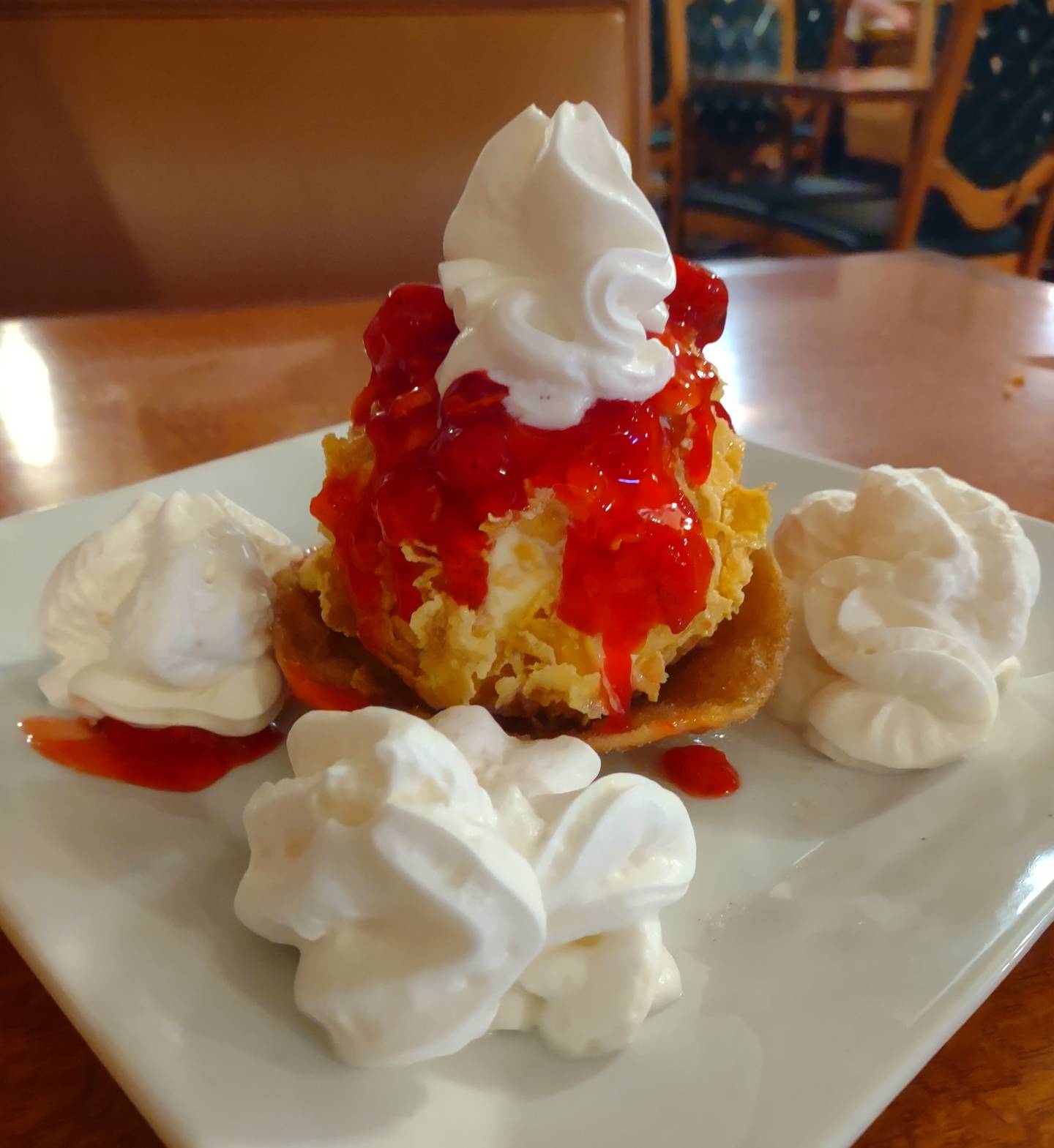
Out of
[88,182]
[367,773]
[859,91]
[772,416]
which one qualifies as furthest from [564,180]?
[859,91]

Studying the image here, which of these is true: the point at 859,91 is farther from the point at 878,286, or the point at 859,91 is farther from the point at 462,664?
the point at 462,664

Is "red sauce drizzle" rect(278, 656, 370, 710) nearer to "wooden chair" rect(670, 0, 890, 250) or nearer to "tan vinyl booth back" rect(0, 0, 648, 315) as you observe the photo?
"tan vinyl booth back" rect(0, 0, 648, 315)

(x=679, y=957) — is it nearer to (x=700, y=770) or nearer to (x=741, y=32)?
(x=700, y=770)

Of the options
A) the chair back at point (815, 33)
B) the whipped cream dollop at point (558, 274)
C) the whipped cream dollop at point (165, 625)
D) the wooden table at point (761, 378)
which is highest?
the whipped cream dollop at point (558, 274)

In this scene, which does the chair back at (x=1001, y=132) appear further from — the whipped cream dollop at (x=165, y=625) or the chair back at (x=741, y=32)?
the whipped cream dollop at (x=165, y=625)

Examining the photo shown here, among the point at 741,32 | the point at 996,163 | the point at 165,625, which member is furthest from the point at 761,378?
the point at 741,32

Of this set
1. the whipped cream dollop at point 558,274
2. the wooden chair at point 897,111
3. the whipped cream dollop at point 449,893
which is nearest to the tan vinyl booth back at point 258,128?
the whipped cream dollop at point 558,274
